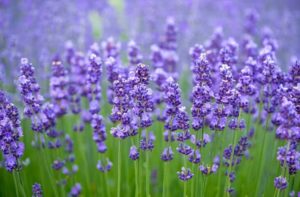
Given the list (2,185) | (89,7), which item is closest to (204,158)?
(2,185)

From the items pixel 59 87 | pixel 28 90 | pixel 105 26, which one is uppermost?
pixel 105 26

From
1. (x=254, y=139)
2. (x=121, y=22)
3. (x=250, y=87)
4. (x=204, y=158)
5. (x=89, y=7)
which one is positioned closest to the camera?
(x=250, y=87)

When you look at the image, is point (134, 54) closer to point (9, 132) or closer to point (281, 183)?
point (9, 132)

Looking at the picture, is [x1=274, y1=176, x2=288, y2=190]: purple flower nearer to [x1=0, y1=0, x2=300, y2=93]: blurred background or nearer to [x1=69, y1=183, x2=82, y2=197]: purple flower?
[x1=69, y1=183, x2=82, y2=197]: purple flower

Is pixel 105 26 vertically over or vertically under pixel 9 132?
over

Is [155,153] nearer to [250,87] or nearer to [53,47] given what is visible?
[250,87]

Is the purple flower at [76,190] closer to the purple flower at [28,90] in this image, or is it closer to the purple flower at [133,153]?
the purple flower at [28,90]

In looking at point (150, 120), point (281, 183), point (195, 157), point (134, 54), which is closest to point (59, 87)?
point (134, 54)

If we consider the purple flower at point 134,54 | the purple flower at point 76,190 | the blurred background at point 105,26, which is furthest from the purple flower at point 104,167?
the blurred background at point 105,26
